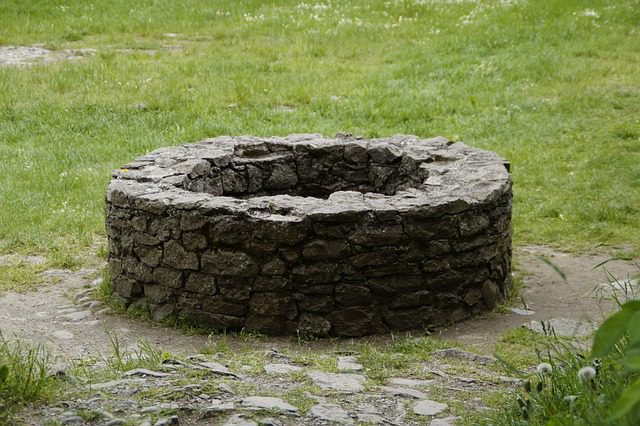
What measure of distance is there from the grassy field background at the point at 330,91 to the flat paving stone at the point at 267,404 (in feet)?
16.7

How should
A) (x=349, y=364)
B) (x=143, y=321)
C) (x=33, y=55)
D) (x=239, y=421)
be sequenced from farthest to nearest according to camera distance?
(x=33, y=55)
(x=143, y=321)
(x=349, y=364)
(x=239, y=421)

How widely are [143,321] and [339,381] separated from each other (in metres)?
2.80

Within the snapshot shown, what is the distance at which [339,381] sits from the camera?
555 cm

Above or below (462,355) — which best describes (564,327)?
below

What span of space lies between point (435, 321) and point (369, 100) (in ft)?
23.9

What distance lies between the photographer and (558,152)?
507 inches

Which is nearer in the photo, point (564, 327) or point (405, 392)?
point (405, 392)

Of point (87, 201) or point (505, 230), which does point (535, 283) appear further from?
point (87, 201)

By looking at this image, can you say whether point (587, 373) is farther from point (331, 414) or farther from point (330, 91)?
point (330, 91)

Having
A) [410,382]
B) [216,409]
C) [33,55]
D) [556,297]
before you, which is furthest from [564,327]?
[33,55]

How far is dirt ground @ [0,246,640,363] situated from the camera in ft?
24.0

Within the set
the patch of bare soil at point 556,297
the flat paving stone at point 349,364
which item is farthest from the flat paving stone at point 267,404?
the patch of bare soil at point 556,297

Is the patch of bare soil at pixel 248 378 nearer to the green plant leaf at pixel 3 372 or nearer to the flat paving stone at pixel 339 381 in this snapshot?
the flat paving stone at pixel 339 381

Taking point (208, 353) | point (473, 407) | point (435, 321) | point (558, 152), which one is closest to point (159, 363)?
point (208, 353)
